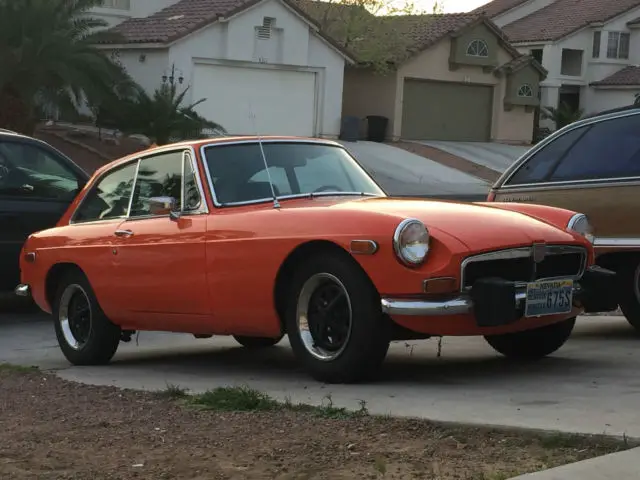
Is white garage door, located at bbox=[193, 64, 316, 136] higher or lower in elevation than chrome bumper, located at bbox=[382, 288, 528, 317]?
higher

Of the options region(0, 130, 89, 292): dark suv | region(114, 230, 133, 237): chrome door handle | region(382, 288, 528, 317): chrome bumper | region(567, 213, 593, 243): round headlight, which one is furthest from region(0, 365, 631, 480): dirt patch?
region(0, 130, 89, 292): dark suv

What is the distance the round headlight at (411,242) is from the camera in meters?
6.49

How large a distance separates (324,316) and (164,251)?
4.84ft

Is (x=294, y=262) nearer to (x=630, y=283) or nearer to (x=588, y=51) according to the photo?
(x=630, y=283)

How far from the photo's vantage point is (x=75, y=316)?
28.9 feet

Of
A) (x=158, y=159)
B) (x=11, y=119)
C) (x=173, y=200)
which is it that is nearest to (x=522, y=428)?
(x=173, y=200)

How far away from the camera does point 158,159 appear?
845 centimetres

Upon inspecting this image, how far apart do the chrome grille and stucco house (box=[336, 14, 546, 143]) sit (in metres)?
35.0

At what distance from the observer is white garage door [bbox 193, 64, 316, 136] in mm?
34625

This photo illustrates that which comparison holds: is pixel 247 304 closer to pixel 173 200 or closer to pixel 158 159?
pixel 173 200

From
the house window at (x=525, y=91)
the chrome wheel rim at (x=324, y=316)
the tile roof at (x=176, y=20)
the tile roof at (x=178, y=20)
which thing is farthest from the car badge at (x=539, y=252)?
the house window at (x=525, y=91)

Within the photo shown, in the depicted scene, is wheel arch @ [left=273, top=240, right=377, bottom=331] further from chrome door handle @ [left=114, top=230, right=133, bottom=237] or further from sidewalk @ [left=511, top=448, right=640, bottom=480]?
sidewalk @ [left=511, top=448, right=640, bottom=480]

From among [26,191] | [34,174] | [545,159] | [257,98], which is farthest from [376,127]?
[545,159]

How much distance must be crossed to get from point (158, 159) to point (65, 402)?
2.19m
